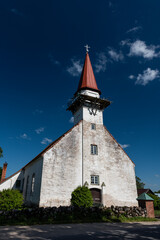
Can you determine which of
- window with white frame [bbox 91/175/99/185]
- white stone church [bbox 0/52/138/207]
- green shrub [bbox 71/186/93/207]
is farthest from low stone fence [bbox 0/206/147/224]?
window with white frame [bbox 91/175/99/185]

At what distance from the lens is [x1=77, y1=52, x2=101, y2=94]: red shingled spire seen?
2444cm

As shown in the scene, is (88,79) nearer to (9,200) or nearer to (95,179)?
(95,179)

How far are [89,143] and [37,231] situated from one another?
1289cm

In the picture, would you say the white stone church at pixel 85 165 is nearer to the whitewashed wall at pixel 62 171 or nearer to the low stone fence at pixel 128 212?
the whitewashed wall at pixel 62 171

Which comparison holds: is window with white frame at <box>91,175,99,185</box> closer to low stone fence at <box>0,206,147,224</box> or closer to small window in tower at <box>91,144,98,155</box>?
small window in tower at <box>91,144,98,155</box>

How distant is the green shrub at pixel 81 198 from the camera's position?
1569 centimetres

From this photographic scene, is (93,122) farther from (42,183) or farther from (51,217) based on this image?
(51,217)

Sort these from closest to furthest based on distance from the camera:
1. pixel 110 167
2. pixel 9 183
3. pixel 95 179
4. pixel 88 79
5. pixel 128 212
→ 1. pixel 128 212
2. pixel 95 179
3. pixel 110 167
4. pixel 9 183
5. pixel 88 79

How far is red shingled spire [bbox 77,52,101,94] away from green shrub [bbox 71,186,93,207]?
14010mm

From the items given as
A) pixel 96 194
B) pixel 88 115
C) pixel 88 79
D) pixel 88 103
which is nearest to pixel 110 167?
pixel 96 194

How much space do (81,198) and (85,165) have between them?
380 centimetres

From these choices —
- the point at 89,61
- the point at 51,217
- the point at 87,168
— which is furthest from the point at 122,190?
the point at 89,61

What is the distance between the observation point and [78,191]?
1650cm

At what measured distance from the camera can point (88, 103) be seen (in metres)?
22.8
